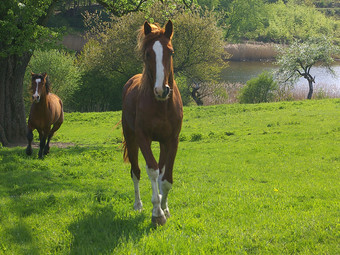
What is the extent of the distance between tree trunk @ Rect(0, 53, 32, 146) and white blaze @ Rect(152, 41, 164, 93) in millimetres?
11190

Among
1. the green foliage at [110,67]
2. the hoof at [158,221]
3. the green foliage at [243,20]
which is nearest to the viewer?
the hoof at [158,221]

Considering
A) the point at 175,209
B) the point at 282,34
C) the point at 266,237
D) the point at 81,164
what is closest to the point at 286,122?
the point at 81,164

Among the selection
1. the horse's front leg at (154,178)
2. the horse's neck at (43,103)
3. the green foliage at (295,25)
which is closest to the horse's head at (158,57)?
the horse's front leg at (154,178)

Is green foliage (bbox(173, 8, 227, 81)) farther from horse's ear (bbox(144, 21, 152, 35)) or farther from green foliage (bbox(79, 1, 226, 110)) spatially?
horse's ear (bbox(144, 21, 152, 35))

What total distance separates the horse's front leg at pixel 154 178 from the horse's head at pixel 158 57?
0.93 metres

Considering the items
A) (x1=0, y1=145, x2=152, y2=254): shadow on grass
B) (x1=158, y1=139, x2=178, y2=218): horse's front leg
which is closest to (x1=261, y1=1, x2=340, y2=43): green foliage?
(x1=0, y1=145, x2=152, y2=254): shadow on grass

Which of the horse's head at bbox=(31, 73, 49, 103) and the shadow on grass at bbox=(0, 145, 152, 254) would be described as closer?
the shadow on grass at bbox=(0, 145, 152, 254)

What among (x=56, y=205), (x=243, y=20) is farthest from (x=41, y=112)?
(x=243, y=20)

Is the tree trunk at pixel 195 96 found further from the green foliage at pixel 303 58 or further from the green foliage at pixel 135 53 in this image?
the green foliage at pixel 303 58

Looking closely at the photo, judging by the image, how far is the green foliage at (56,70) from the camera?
101 ft

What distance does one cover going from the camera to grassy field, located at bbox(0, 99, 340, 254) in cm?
459

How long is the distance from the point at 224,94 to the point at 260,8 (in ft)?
240

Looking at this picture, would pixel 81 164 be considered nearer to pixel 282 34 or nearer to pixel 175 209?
pixel 175 209

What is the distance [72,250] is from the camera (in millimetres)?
4402
